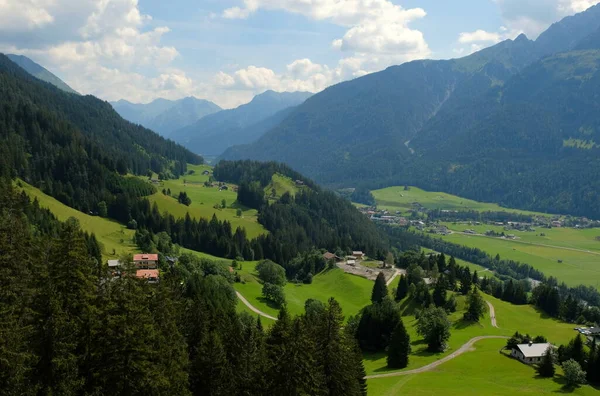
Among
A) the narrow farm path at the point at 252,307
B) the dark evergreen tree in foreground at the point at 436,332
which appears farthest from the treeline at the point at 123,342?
the narrow farm path at the point at 252,307

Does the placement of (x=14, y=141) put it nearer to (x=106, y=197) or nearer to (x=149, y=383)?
(x=106, y=197)

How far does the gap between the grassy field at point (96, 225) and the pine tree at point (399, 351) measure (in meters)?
86.5

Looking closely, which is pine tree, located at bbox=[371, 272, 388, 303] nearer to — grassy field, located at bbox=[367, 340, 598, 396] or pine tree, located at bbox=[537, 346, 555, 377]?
grassy field, located at bbox=[367, 340, 598, 396]

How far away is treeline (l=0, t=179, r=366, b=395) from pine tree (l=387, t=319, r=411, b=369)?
3580 centimetres

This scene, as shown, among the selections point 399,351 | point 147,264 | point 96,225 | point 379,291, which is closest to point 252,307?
point 147,264

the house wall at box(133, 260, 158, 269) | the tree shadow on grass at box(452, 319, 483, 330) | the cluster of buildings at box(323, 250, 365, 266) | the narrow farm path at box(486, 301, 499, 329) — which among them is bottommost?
the cluster of buildings at box(323, 250, 365, 266)

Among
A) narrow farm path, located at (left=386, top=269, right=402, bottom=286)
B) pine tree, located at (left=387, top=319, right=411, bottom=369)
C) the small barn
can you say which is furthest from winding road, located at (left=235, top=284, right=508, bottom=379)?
narrow farm path, located at (left=386, top=269, right=402, bottom=286)

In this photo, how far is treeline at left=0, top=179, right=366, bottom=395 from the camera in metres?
32.1

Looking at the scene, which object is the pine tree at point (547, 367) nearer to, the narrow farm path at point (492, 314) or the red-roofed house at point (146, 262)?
the narrow farm path at point (492, 314)

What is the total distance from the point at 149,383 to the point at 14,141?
185m

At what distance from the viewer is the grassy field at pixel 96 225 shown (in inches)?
5650

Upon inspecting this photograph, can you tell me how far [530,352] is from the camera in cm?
7706

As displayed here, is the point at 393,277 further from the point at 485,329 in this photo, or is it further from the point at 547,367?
the point at 547,367

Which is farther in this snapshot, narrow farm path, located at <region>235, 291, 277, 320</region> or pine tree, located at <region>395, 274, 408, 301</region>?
pine tree, located at <region>395, 274, 408, 301</region>
